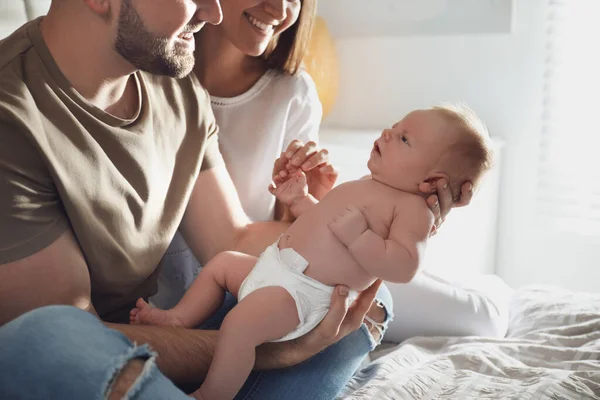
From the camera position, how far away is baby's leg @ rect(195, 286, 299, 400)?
1184 mm

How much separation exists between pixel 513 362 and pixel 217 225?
2.15ft

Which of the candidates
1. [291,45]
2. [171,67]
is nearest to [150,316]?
[171,67]

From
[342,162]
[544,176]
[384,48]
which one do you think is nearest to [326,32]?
[384,48]

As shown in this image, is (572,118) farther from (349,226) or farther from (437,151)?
(349,226)

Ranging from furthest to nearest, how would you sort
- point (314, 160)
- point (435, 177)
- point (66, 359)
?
1. point (314, 160)
2. point (435, 177)
3. point (66, 359)

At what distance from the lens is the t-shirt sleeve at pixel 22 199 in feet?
3.81

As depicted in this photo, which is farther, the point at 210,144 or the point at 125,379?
the point at 210,144

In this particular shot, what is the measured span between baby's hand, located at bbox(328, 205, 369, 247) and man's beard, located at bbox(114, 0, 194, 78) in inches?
16.2

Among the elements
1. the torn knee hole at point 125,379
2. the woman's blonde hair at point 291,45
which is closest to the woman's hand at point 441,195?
the torn knee hole at point 125,379

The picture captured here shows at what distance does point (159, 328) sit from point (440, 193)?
0.52 m

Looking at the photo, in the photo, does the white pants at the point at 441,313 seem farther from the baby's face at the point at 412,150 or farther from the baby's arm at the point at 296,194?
the baby's face at the point at 412,150

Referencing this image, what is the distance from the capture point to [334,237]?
4.14 feet

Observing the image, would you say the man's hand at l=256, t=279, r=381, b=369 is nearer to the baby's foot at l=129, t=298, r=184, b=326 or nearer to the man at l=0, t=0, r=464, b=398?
the man at l=0, t=0, r=464, b=398

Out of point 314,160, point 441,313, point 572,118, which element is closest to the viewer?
point 314,160
